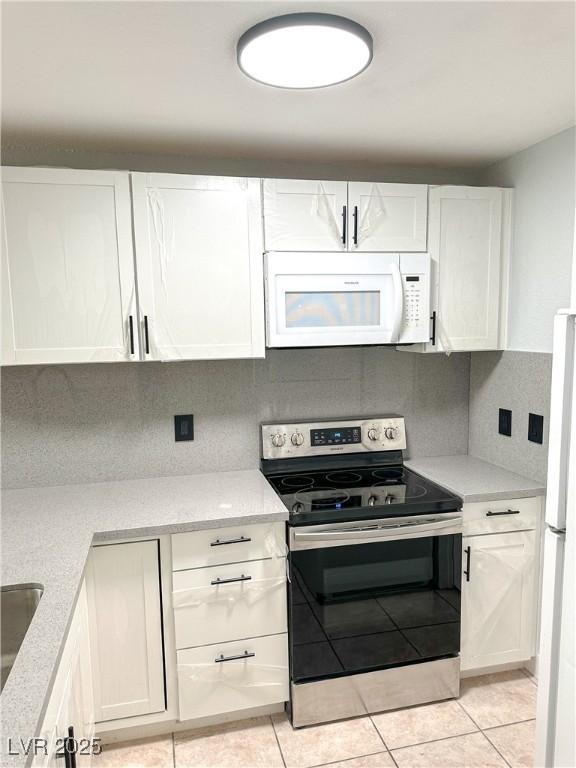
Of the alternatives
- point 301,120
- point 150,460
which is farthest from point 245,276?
point 150,460

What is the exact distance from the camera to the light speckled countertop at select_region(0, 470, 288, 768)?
1.01 meters

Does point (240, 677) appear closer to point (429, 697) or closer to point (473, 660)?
Answer: point (429, 697)

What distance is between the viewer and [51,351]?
6.58 feet

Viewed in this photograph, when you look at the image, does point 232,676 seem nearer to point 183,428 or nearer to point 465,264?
point 183,428

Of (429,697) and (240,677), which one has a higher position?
(240,677)

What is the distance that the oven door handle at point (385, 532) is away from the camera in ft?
6.51

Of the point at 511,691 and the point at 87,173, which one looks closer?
the point at 87,173

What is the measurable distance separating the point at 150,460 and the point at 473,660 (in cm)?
167

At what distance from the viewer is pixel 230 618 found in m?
2.00

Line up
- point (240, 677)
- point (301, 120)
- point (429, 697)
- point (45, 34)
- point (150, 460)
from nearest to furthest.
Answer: point (45, 34), point (301, 120), point (240, 677), point (429, 697), point (150, 460)

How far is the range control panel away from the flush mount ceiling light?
4.80 feet

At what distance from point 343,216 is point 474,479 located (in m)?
1.30

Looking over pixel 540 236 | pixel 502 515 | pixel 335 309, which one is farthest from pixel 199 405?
pixel 540 236

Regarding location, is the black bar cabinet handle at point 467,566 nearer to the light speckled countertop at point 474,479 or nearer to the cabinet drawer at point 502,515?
the cabinet drawer at point 502,515
